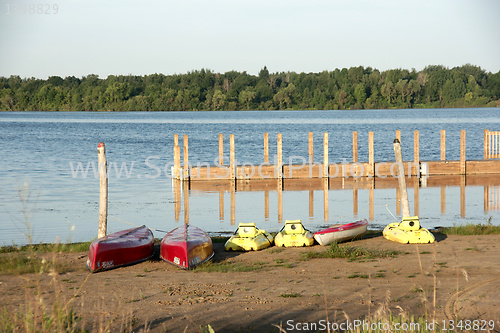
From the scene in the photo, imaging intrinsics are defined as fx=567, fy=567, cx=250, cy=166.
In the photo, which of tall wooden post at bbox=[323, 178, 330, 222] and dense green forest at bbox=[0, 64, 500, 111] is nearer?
tall wooden post at bbox=[323, 178, 330, 222]

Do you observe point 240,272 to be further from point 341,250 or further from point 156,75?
point 156,75

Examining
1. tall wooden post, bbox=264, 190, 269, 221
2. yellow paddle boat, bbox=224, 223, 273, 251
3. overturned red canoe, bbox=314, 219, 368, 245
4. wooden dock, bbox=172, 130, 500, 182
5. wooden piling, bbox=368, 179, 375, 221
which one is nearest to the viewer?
yellow paddle boat, bbox=224, 223, 273, 251

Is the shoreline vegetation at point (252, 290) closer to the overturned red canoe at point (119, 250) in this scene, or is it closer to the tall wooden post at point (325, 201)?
the overturned red canoe at point (119, 250)

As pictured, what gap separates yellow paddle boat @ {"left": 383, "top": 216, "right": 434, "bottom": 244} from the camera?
14.7 meters

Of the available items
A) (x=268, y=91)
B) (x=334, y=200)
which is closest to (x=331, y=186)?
(x=334, y=200)

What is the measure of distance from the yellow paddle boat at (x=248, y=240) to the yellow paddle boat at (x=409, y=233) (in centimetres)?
326

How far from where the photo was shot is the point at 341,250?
13781 mm

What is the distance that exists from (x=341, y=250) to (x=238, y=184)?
15778 mm

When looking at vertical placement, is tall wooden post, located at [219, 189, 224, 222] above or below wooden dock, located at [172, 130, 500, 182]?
below

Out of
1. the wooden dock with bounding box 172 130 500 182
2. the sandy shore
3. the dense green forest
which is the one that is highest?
the dense green forest

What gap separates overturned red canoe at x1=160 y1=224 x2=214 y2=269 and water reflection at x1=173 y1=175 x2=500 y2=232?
5.23m

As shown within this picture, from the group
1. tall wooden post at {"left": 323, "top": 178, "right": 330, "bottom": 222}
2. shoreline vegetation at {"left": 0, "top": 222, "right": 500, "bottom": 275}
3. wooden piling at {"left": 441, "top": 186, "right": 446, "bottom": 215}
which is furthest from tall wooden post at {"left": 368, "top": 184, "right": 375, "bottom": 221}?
shoreline vegetation at {"left": 0, "top": 222, "right": 500, "bottom": 275}

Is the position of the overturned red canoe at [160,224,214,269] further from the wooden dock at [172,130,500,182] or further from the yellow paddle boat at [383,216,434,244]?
the wooden dock at [172,130,500,182]

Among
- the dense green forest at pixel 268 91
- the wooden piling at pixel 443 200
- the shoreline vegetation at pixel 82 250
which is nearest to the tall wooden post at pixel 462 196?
the wooden piling at pixel 443 200
